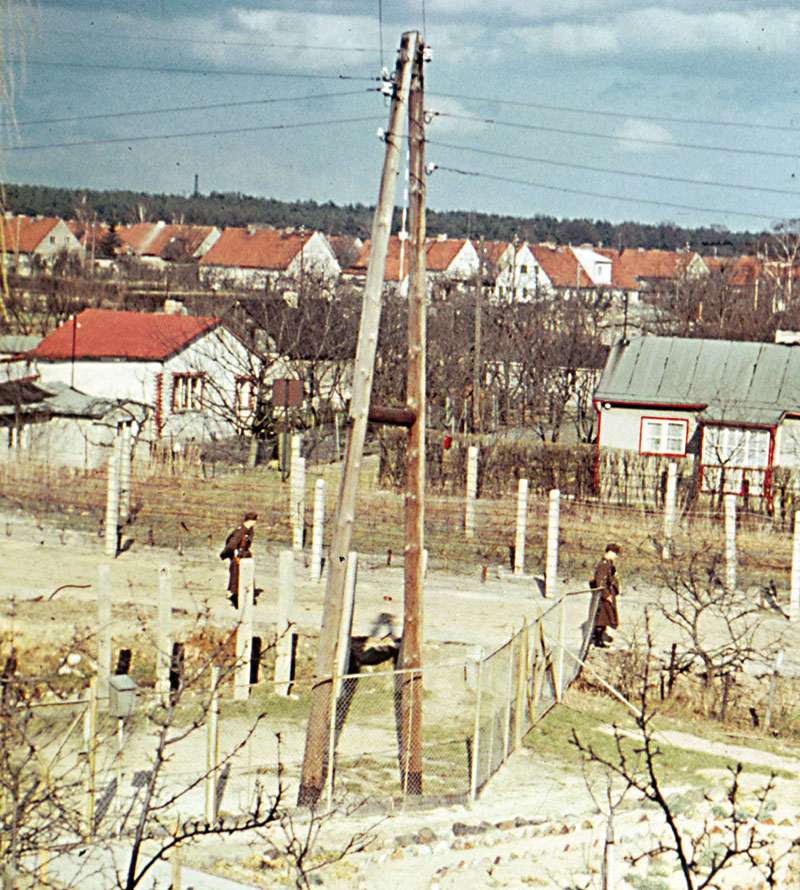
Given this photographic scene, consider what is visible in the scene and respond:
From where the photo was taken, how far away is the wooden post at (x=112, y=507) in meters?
19.5

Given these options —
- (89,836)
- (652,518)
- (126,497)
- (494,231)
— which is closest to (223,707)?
(89,836)

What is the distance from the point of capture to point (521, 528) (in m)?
19.0

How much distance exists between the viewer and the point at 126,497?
20.8 metres

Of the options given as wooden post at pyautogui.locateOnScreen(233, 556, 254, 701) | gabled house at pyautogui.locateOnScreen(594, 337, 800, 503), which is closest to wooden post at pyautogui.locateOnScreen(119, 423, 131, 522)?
wooden post at pyautogui.locateOnScreen(233, 556, 254, 701)

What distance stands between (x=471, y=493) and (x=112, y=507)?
5.88 meters

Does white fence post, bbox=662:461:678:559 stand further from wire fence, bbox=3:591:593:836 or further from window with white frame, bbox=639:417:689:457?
window with white frame, bbox=639:417:689:457

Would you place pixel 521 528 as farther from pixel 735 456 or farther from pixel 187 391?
pixel 187 391

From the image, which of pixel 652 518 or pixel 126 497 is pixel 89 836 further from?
pixel 652 518

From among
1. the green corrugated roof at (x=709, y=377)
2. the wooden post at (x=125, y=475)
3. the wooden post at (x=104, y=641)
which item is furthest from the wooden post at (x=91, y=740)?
the green corrugated roof at (x=709, y=377)

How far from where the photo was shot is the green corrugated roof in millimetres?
27234

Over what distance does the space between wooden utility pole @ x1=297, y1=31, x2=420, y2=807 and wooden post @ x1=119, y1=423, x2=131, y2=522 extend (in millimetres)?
10418

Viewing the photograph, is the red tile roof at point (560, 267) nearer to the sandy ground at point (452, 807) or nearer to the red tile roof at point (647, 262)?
the red tile roof at point (647, 262)

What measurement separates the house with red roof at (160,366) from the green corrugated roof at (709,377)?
33.4ft

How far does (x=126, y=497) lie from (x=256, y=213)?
148673mm
